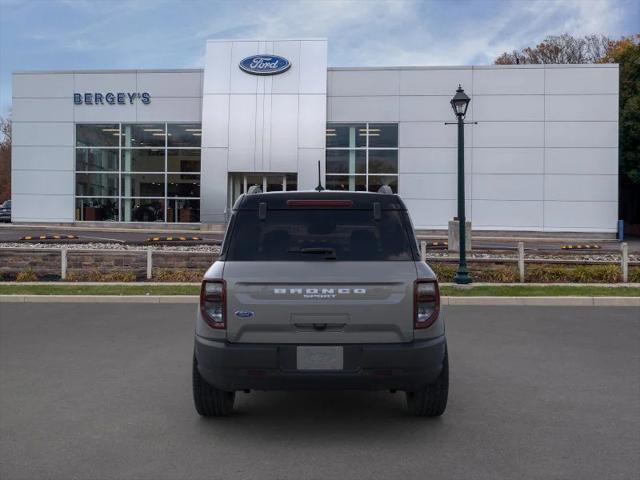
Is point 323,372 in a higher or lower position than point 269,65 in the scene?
lower

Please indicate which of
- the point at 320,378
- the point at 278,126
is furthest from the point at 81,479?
the point at 278,126

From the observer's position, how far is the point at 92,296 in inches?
468

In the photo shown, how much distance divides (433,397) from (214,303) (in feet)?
6.15

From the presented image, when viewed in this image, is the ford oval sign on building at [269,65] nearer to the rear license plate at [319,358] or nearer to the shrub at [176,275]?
the shrub at [176,275]

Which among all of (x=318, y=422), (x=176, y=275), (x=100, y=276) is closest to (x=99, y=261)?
(x=100, y=276)

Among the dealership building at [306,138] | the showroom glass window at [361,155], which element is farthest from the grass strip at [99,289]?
the showroom glass window at [361,155]

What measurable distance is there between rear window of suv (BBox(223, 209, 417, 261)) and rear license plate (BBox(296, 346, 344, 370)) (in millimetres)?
638

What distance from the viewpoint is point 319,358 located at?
421cm

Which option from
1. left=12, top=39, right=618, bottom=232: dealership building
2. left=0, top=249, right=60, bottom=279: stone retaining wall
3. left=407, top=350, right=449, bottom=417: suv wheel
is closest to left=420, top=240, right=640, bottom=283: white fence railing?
left=0, top=249, right=60, bottom=279: stone retaining wall

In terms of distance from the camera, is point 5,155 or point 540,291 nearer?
point 540,291

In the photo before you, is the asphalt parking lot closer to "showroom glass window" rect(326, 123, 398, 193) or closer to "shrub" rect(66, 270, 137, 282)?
"shrub" rect(66, 270, 137, 282)

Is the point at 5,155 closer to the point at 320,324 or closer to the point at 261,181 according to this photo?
the point at 261,181

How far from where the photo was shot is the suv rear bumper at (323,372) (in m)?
4.18

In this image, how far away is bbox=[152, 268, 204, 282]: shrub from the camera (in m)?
14.3
